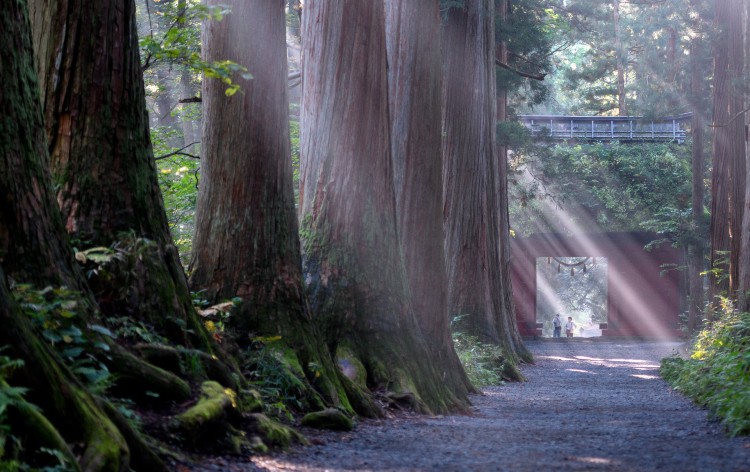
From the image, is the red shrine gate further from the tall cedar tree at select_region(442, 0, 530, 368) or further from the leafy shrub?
the leafy shrub

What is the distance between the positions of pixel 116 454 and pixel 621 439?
4.63 metres

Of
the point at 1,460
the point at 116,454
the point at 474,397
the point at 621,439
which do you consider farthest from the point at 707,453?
the point at 474,397

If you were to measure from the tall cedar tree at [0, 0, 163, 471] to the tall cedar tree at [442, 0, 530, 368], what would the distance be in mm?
13353

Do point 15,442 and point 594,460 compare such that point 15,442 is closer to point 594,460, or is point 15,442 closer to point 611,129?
point 594,460

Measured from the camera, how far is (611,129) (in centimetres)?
4062

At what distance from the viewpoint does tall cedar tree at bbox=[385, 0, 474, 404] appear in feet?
40.0

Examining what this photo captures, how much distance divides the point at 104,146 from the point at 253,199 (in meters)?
2.17

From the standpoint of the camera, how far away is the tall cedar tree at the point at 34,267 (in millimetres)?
3754

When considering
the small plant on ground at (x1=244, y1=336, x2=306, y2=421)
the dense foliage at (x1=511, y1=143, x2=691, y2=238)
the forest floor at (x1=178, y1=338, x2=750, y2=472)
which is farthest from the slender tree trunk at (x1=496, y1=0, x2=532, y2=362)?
the small plant on ground at (x1=244, y1=336, x2=306, y2=421)

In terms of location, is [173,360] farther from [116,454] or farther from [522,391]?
[522,391]

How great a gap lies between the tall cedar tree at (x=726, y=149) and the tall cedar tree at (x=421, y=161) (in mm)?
9523

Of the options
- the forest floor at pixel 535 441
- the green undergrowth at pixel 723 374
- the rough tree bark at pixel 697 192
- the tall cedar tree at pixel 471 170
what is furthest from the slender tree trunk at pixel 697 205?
the forest floor at pixel 535 441

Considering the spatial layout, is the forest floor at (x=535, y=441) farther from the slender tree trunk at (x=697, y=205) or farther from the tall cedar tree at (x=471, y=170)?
the slender tree trunk at (x=697, y=205)

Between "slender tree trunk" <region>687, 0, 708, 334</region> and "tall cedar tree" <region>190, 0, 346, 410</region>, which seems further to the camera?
"slender tree trunk" <region>687, 0, 708, 334</region>
